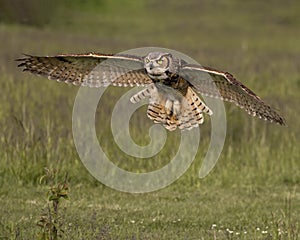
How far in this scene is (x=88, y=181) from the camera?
10680 millimetres

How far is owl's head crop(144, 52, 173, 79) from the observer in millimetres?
7133

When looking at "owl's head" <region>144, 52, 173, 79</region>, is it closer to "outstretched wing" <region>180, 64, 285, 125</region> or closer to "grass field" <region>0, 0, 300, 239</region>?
"outstretched wing" <region>180, 64, 285, 125</region>

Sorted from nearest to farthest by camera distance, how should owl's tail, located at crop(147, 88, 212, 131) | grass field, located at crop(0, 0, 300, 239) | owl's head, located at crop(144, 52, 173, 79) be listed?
owl's head, located at crop(144, 52, 173, 79)
owl's tail, located at crop(147, 88, 212, 131)
grass field, located at crop(0, 0, 300, 239)

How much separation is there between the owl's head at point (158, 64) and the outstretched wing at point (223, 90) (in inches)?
7.4

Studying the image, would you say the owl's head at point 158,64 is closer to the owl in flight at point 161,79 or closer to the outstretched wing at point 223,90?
the owl in flight at point 161,79

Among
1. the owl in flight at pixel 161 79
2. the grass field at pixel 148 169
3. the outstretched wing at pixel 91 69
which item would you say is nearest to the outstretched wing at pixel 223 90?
the owl in flight at pixel 161 79

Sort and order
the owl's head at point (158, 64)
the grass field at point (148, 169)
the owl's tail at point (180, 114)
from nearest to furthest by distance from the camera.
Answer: the owl's head at point (158, 64) → the owl's tail at point (180, 114) → the grass field at point (148, 169)

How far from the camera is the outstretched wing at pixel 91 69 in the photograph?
24.2 feet

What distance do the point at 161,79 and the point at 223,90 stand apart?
0.66 meters

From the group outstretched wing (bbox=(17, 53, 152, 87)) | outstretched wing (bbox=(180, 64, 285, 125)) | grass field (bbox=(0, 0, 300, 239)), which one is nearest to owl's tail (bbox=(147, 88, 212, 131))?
outstretched wing (bbox=(180, 64, 285, 125))

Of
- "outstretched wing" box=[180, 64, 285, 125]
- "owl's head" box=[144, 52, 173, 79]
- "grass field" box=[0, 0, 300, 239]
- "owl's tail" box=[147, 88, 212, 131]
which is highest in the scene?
"owl's head" box=[144, 52, 173, 79]

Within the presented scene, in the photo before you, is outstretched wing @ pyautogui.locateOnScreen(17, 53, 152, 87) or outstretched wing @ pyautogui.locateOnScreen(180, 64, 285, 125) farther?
outstretched wing @ pyautogui.locateOnScreen(17, 53, 152, 87)

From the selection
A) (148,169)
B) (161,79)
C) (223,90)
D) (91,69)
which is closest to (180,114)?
(161,79)

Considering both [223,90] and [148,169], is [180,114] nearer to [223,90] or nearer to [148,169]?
[223,90]
